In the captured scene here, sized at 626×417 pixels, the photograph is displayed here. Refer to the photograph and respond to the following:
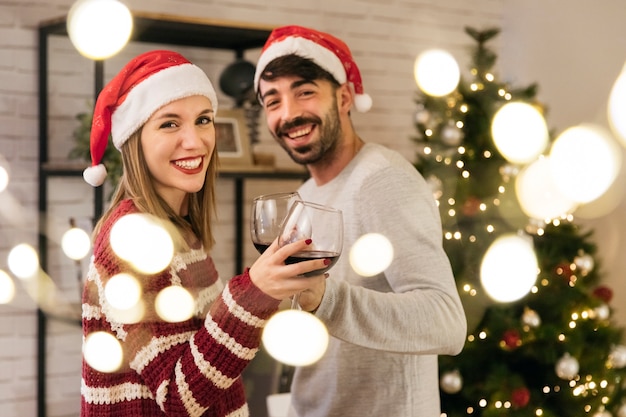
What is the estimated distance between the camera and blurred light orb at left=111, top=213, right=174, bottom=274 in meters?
1.17

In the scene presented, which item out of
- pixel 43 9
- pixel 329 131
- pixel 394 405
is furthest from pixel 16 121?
pixel 394 405

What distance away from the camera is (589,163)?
117 inches

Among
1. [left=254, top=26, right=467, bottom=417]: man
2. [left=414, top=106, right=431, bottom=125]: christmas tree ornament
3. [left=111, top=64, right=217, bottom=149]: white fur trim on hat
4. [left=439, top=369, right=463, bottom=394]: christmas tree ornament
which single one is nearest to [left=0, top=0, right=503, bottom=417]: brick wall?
[left=439, top=369, right=463, bottom=394]: christmas tree ornament

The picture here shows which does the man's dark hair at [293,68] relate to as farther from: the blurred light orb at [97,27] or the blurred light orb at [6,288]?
the blurred light orb at [6,288]

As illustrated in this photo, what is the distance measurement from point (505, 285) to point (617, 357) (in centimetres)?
51

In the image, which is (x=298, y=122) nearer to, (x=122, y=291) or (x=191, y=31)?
(x=122, y=291)

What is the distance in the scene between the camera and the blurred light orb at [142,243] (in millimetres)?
1175

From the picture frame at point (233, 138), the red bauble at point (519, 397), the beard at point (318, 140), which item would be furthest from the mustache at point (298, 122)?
the red bauble at point (519, 397)

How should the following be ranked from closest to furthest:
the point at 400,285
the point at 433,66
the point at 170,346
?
1. the point at 170,346
2. the point at 400,285
3. the point at 433,66

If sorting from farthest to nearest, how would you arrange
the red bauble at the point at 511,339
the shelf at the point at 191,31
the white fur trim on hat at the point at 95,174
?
1. the red bauble at the point at 511,339
2. the shelf at the point at 191,31
3. the white fur trim on hat at the point at 95,174

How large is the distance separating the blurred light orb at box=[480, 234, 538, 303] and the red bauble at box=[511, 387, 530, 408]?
0.29 metres

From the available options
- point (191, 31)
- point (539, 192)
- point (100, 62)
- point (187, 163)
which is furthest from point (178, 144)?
point (539, 192)

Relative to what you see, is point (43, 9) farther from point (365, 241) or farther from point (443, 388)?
point (443, 388)

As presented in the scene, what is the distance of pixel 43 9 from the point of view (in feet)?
8.36
